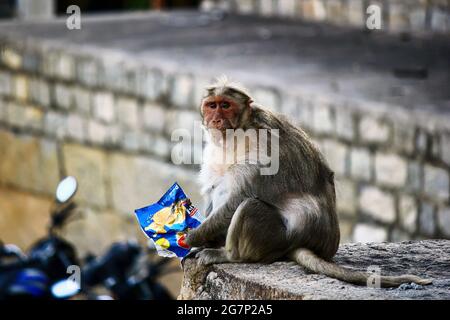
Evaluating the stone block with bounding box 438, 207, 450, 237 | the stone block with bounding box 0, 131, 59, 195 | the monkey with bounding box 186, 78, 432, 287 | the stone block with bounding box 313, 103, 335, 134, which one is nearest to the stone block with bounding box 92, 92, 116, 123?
the stone block with bounding box 0, 131, 59, 195

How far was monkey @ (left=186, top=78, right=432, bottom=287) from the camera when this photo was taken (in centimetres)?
561

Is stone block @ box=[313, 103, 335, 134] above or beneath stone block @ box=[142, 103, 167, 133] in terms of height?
above

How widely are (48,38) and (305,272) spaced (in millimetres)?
9816

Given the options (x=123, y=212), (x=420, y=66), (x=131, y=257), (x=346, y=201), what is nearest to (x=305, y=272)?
(x=131, y=257)

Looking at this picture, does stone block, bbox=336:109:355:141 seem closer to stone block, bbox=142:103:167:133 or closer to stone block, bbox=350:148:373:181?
stone block, bbox=350:148:373:181

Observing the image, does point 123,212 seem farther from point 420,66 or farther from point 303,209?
point 303,209

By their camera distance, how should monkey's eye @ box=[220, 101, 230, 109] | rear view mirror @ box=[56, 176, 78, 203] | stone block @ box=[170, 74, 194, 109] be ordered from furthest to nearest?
stone block @ box=[170, 74, 194, 109] → rear view mirror @ box=[56, 176, 78, 203] → monkey's eye @ box=[220, 101, 230, 109]

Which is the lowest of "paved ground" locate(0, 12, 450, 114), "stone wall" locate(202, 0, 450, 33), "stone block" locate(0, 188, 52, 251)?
"stone block" locate(0, 188, 52, 251)

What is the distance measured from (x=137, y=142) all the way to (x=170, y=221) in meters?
8.19

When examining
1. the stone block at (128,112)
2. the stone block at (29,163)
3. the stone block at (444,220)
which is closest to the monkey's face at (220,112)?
the stone block at (444,220)

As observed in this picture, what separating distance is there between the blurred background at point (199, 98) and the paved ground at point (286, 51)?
20mm

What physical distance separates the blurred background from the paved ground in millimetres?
20

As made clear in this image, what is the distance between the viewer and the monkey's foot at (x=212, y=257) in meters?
5.70

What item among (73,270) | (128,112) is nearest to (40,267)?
(73,270)
